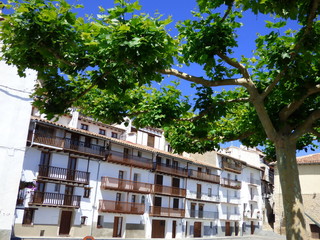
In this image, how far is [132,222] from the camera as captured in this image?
3916cm

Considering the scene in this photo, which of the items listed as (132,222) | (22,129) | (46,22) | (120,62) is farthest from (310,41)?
(132,222)

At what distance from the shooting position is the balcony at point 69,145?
104 feet

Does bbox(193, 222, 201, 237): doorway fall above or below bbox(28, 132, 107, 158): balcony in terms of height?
below

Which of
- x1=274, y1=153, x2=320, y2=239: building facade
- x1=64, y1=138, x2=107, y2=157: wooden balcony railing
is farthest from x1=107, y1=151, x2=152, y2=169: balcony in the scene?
x1=274, y1=153, x2=320, y2=239: building facade

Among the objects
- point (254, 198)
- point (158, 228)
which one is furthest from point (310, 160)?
point (254, 198)

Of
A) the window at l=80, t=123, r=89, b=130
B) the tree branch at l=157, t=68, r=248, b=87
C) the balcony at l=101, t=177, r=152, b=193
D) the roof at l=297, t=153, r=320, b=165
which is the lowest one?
the tree branch at l=157, t=68, r=248, b=87

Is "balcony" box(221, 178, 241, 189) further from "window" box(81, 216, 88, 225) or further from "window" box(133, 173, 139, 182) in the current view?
"window" box(81, 216, 88, 225)

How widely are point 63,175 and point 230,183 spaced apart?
30652 mm

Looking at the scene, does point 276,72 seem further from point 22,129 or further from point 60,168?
point 60,168

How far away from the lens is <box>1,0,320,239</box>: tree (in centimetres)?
643

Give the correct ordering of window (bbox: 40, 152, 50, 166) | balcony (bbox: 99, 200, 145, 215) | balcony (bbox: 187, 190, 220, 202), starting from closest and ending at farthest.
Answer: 1. window (bbox: 40, 152, 50, 166)
2. balcony (bbox: 99, 200, 145, 215)
3. balcony (bbox: 187, 190, 220, 202)

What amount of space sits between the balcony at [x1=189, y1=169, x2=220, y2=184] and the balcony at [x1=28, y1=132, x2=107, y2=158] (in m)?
15.6

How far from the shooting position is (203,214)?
49375mm

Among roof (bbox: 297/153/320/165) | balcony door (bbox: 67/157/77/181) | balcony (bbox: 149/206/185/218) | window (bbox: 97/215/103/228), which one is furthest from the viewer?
roof (bbox: 297/153/320/165)
